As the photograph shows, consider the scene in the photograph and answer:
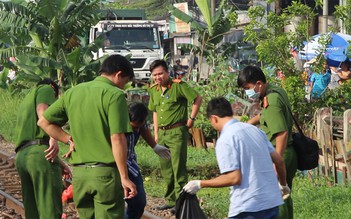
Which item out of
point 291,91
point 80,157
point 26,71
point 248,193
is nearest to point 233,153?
point 248,193

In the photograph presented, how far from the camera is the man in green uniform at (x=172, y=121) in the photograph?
35.1 ft

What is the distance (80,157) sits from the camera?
6.71 meters

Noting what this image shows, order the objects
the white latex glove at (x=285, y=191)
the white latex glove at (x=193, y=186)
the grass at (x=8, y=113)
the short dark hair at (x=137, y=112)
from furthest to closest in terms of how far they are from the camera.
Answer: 1. the grass at (x=8, y=113)
2. the short dark hair at (x=137, y=112)
3. the white latex glove at (x=285, y=191)
4. the white latex glove at (x=193, y=186)

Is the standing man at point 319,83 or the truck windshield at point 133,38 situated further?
the truck windshield at point 133,38

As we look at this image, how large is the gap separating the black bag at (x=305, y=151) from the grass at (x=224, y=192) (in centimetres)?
163

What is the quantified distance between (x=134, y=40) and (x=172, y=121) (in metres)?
18.5

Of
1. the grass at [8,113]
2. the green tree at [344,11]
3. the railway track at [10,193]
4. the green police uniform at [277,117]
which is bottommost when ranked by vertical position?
the grass at [8,113]

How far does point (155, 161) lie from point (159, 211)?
13.8 feet

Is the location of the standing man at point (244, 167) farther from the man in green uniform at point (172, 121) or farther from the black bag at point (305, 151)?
the man in green uniform at point (172, 121)

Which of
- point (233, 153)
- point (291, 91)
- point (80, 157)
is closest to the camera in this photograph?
point (233, 153)

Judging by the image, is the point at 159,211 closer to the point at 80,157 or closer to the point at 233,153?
the point at 80,157

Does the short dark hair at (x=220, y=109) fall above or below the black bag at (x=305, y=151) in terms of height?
above

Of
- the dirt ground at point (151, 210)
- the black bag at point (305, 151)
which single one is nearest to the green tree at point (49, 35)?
the dirt ground at point (151, 210)

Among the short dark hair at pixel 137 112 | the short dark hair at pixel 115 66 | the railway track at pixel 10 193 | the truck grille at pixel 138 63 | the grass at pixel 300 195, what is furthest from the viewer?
the truck grille at pixel 138 63
